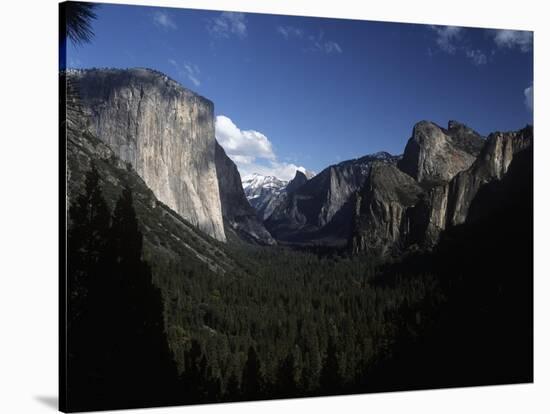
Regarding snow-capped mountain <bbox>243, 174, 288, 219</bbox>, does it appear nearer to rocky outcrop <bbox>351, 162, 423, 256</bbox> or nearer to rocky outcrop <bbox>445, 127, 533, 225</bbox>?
rocky outcrop <bbox>351, 162, 423, 256</bbox>

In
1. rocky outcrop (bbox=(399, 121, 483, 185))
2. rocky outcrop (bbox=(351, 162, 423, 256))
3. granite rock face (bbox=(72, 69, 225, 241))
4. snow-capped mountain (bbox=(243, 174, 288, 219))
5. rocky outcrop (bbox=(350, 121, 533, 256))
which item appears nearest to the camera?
granite rock face (bbox=(72, 69, 225, 241))

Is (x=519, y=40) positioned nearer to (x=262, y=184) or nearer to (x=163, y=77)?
(x=262, y=184)

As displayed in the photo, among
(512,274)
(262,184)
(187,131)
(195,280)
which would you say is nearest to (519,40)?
(512,274)

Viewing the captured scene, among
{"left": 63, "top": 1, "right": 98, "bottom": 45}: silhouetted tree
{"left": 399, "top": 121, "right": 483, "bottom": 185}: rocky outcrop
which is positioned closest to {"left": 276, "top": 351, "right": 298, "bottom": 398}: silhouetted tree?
{"left": 399, "top": 121, "right": 483, "bottom": 185}: rocky outcrop

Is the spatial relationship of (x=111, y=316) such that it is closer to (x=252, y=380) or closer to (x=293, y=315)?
(x=252, y=380)

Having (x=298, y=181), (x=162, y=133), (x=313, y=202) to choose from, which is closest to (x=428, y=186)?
(x=313, y=202)

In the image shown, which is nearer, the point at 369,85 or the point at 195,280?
the point at 195,280
